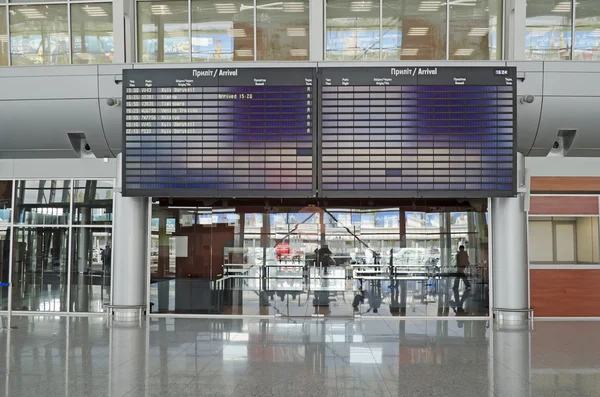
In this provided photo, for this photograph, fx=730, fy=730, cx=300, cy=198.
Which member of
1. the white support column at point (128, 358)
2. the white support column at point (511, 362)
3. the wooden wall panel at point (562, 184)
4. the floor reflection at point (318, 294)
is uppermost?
the wooden wall panel at point (562, 184)

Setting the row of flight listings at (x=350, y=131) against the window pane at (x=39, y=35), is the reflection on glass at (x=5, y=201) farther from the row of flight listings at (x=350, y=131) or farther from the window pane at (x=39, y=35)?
the row of flight listings at (x=350, y=131)

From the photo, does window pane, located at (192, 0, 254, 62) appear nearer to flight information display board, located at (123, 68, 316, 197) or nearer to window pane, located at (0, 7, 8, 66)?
flight information display board, located at (123, 68, 316, 197)

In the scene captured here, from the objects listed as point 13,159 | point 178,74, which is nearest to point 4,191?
point 13,159

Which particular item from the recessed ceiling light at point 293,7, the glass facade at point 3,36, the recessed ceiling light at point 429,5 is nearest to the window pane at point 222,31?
the recessed ceiling light at point 293,7

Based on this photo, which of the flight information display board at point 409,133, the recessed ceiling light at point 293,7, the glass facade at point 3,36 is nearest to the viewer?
the flight information display board at point 409,133

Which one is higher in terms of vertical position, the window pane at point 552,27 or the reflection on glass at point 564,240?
the window pane at point 552,27

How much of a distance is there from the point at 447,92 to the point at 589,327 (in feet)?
16.5

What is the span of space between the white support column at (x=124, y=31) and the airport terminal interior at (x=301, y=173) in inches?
1.4

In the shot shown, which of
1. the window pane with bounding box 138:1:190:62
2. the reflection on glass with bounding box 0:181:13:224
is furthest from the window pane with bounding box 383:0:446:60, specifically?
the reflection on glass with bounding box 0:181:13:224

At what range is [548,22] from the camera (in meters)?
13.1

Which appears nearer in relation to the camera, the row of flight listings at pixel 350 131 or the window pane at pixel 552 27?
the row of flight listings at pixel 350 131

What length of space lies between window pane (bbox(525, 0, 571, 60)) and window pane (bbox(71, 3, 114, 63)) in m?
7.66

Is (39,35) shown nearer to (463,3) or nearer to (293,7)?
(293,7)

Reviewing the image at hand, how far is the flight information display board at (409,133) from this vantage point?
1275cm
